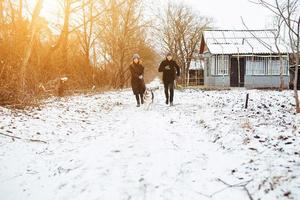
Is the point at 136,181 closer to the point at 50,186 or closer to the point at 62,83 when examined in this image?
the point at 50,186

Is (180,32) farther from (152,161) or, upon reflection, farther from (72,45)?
(152,161)

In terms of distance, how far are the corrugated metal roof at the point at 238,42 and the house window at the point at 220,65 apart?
2.22 ft

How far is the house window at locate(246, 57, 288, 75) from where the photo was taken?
2922 cm

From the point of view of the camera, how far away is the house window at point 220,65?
96.2 ft

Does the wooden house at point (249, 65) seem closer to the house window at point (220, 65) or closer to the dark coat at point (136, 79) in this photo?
the house window at point (220, 65)

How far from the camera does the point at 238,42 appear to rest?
30906 millimetres

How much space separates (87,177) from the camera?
4.60 metres

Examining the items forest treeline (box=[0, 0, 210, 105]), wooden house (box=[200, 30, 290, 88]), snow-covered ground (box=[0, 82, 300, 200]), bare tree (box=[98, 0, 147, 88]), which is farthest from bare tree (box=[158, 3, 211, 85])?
snow-covered ground (box=[0, 82, 300, 200])

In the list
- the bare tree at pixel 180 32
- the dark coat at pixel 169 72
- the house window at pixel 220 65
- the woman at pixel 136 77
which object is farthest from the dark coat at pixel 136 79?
the bare tree at pixel 180 32

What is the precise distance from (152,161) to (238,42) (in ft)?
91.0

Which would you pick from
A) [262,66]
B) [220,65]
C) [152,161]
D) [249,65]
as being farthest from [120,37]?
[152,161]

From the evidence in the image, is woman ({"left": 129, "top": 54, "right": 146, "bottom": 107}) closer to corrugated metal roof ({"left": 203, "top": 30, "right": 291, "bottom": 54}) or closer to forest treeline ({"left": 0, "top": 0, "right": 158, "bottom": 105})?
forest treeline ({"left": 0, "top": 0, "right": 158, "bottom": 105})

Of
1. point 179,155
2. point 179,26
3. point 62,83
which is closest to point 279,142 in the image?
point 179,155

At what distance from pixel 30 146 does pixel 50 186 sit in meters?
2.16
